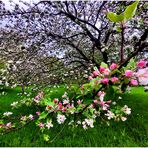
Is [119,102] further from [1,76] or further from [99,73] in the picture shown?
[99,73]

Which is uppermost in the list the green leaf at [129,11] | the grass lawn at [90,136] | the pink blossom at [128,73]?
the grass lawn at [90,136]

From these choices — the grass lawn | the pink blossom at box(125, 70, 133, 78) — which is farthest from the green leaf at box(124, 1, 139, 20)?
the grass lawn

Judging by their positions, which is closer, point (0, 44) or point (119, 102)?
point (0, 44)

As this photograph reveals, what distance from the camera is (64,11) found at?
7574mm

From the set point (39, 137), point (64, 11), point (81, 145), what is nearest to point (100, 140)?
point (81, 145)

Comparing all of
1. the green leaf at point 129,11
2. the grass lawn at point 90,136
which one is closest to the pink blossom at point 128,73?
the green leaf at point 129,11

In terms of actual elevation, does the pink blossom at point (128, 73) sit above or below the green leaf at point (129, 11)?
below

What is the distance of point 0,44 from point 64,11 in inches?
74.5

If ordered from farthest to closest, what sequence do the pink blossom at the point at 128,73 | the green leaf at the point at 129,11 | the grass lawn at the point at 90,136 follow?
the grass lawn at the point at 90,136, the pink blossom at the point at 128,73, the green leaf at the point at 129,11

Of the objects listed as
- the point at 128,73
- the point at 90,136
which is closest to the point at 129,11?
the point at 128,73

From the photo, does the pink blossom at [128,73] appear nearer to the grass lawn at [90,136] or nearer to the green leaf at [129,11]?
the green leaf at [129,11]

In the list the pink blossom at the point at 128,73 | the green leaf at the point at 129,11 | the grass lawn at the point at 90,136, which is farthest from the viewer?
the grass lawn at the point at 90,136

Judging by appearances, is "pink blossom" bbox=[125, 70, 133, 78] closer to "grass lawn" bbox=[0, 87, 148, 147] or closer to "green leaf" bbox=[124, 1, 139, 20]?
"green leaf" bbox=[124, 1, 139, 20]

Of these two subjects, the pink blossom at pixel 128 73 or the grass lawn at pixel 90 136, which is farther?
the grass lawn at pixel 90 136
